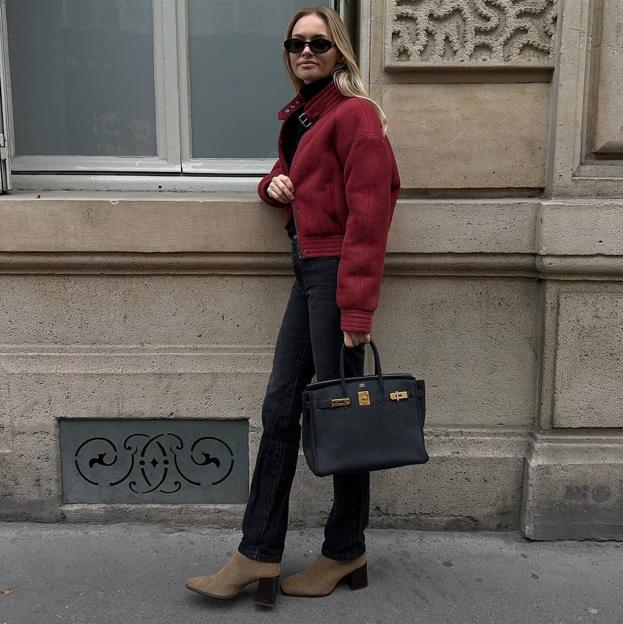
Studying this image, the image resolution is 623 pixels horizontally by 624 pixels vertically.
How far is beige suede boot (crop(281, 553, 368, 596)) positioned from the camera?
9.10ft

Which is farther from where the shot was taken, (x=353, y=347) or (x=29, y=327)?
(x=29, y=327)

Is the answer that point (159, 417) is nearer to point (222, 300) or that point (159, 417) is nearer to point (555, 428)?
point (222, 300)

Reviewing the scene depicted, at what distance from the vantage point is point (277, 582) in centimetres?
273

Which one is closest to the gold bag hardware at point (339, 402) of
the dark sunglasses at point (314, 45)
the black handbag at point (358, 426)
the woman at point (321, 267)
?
the black handbag at point (358, 426)

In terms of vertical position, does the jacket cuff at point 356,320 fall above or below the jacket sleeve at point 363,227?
below

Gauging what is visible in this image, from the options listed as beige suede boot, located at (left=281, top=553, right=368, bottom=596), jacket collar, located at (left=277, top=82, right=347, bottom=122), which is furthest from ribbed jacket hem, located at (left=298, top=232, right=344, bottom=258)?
beige suede boot, located at (left=281, top=553, right=368, bottom=596)

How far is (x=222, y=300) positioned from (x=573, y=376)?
1.61 meters

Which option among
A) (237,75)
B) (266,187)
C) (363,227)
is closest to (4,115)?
(237,75)

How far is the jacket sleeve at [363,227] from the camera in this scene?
2371 mm

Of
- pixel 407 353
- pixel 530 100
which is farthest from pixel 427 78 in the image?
pixel 407 353

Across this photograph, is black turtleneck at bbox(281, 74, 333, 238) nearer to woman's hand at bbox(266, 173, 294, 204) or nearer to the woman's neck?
the woman's neck

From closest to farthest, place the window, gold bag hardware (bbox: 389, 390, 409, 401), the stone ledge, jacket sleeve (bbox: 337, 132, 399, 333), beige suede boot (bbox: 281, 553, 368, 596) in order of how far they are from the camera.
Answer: jacket sleeve (bbox: 337, 132, 399, 333) → gold bag hardware (bbox: 389, 390, 409, 401) → beige suede boot (bbox: 281, 553, 368, 596) → the stone ledge → the window

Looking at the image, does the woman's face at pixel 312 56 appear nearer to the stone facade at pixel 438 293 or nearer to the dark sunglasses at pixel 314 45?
the dark sunglasses at pixel 314 45

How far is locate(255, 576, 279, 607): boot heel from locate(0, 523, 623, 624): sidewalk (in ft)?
0.10
